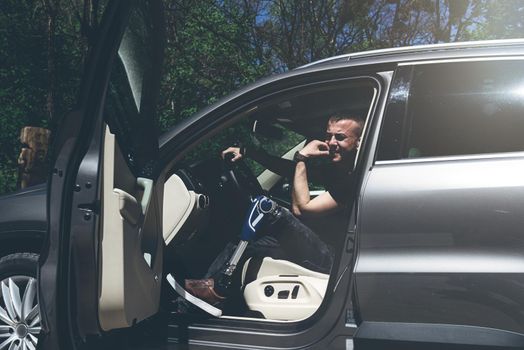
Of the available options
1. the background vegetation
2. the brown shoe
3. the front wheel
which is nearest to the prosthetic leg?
the brown shoe

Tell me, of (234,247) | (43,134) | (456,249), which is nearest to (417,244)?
(456,249)

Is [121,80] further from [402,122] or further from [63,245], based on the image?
[402,122]

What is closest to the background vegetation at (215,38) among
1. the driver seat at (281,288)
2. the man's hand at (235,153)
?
the man's hand at (235,153)

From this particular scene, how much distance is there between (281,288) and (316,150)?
75 cm

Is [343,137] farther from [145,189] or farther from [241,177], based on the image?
[145,189]

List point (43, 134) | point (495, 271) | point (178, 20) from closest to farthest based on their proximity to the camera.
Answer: point (495, 271) → point (43, 134) → point (178, 20)

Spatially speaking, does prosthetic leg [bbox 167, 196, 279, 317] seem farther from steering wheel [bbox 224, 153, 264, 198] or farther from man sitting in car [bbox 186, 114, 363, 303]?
steering wheel [bbox 224, 153, 264, 198]

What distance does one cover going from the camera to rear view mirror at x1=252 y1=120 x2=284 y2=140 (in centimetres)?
357

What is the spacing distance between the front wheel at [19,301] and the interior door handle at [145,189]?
2.43 ft

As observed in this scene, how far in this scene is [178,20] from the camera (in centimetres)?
1240

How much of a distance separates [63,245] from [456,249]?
58.0 inches

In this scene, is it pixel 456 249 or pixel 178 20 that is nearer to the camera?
pixel 456 249

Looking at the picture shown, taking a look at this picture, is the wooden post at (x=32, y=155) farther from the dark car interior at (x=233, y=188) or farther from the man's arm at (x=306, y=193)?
the man's arm at (x=306, y=193)

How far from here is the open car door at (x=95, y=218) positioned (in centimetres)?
238
